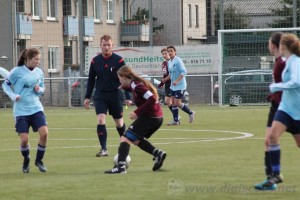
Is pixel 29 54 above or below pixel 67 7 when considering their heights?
below

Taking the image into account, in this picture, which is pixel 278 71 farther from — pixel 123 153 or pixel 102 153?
pixel 102 153

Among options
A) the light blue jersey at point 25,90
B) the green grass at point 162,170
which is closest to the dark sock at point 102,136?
the green grass at point 162,170

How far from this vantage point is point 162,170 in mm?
12867

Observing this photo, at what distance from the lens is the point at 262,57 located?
35.8 metres

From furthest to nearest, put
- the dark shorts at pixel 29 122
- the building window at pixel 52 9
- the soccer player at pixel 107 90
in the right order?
the building window at pixel 52 9
the soccer player at pixel 107 90
the dark shorts at pixel 29 122

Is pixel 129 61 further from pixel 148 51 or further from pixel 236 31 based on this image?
pixel 236 31

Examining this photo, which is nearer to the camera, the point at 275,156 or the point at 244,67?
the point at 275,156

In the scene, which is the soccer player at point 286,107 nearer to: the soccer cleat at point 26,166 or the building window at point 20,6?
the soccer cleat at point 26,166

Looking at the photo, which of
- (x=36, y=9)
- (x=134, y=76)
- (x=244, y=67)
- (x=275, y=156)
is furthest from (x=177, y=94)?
(x=36, y=9)

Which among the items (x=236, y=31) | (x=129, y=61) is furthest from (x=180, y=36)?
(x=236, y=31)

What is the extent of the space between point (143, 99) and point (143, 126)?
1.21 feet

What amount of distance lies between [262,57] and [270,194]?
26024 mm

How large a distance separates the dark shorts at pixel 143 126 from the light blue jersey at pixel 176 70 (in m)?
12.2

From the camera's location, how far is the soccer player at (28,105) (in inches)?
518
